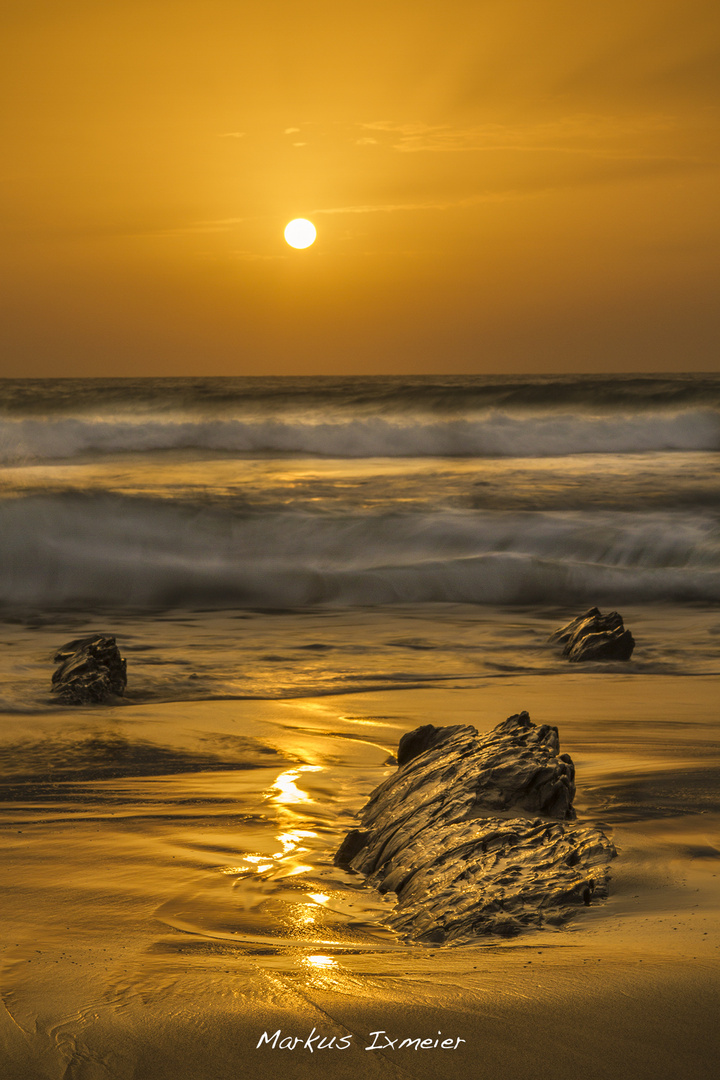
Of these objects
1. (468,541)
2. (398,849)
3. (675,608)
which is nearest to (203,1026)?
(398,849)

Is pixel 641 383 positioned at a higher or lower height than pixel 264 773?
higher

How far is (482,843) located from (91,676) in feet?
10.1

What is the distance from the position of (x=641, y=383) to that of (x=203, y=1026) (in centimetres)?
2932

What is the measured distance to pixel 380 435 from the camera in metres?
24.9

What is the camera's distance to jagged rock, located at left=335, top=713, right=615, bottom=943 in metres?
2.05

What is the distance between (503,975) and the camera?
5.78 feet

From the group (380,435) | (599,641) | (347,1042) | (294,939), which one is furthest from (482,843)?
(380,435)

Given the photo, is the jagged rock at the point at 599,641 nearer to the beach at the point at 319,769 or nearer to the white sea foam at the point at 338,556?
the beach at the point at 319,769

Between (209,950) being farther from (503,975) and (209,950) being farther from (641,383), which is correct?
(641,383)

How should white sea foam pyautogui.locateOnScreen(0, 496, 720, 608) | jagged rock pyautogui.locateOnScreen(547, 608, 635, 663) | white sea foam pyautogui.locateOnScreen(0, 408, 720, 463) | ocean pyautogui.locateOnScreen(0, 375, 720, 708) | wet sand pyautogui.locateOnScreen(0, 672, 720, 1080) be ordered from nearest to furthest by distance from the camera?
wet sand pyautogui.locateOnScreen(0, 672, 720, 1080) → jagged rock pyautogui.locateOnScreen(547, 608, 635, 663) → ocean pyautogui.locateOnScreen(0, 375, 720, 708) → white sea foam pyautogui.locateOnScreen(0, 496, 720, 608) → white sea foam pyautogui.locateOnScreen(0, 408, 720, 463)

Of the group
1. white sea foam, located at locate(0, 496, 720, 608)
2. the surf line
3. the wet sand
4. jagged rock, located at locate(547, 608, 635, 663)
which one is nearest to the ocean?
white sea foam, located at locate(0, 496, 720, 608)

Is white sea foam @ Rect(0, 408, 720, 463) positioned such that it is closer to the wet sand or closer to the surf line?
the wet sand

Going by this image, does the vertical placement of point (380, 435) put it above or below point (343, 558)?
above

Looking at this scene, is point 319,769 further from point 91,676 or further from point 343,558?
point 343,558
